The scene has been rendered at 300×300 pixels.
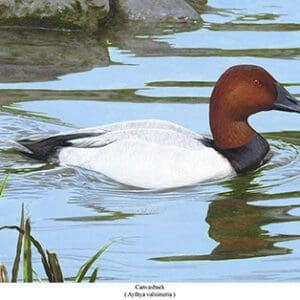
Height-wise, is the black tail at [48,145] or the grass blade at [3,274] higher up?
the grass blade at [3,274]

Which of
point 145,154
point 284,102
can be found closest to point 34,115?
point 145,154

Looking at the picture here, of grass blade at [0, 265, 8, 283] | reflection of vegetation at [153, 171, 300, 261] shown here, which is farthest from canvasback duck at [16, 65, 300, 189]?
grass blade at [0, 265, 8, 283]

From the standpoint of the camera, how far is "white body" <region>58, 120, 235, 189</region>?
26.6 ft

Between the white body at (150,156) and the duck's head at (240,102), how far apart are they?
0.73 ft

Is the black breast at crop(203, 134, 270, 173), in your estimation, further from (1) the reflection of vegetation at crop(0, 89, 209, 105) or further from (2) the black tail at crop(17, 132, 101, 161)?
(1) the reflection of vegetation at crop(0, 89, 209, 105)

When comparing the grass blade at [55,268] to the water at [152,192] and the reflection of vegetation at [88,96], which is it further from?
the reflection of vegetation at [88,96]

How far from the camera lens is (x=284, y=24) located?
12414 mm

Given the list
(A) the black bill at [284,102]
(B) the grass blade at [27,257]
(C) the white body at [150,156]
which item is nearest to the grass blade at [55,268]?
(B) the grass blade at [27,257]

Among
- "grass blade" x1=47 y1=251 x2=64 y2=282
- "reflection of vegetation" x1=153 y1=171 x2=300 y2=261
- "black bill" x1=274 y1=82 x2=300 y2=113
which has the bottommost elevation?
"reflection of vegetation" x1=153 y1=171 x2=300 y2=261

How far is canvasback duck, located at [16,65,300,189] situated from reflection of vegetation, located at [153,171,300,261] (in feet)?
0.67

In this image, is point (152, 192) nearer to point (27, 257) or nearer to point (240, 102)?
point (240, 102)

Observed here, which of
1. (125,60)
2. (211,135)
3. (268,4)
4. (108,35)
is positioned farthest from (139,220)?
(268,4)

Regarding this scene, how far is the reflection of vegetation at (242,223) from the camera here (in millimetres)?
6680

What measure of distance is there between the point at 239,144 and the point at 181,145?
52 centimetres
